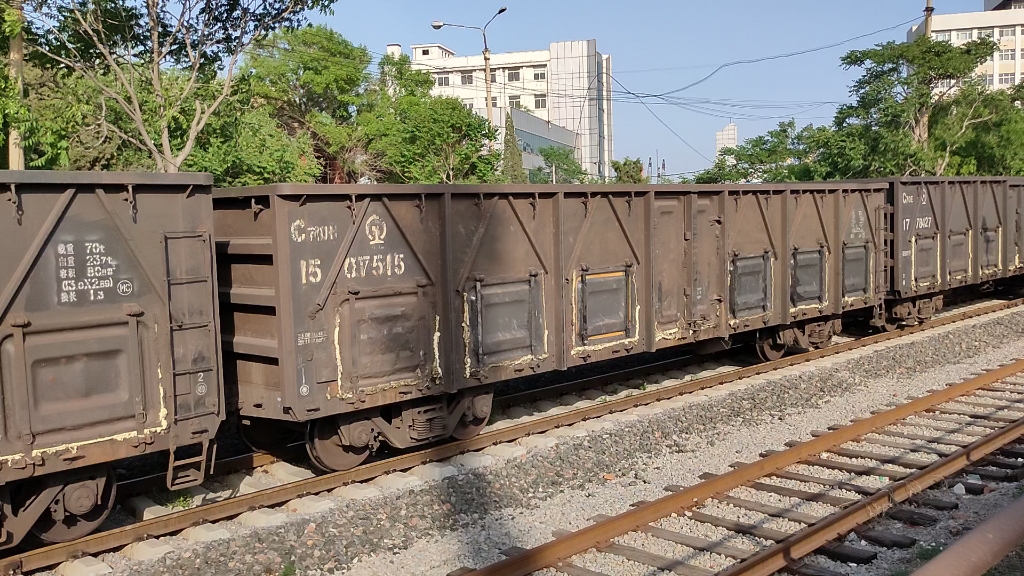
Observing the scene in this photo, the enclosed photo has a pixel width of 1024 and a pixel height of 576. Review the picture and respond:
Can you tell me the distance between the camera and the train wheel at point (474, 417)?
9914mm

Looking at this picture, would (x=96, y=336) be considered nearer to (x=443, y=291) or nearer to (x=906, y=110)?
(x=443, y=291)

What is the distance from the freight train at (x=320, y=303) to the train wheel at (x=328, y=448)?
0.08 feet

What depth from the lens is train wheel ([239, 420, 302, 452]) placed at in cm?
941

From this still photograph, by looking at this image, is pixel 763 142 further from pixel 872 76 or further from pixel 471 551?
pixel 471 551

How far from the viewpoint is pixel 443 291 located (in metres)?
9.28

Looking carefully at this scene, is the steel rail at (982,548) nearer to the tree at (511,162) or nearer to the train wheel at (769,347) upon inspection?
the train wheel at (769,347)

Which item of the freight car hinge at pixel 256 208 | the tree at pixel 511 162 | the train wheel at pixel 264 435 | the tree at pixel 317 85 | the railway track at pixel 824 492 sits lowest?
the railway track at pixel 824 492

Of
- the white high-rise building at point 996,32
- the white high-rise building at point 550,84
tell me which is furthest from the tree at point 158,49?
the white high-rise building at point 996,32

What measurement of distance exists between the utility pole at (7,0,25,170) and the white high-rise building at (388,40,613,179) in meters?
85.2

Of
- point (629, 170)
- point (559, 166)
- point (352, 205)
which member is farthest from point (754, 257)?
point (559, 166)

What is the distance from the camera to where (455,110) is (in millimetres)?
30422

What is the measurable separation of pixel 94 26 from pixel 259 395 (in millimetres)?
9585

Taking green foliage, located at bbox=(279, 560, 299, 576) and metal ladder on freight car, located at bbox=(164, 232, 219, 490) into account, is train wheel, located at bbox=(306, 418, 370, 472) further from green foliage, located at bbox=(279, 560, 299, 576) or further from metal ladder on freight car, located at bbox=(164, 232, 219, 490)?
green foliage, located at bbox=(279, 560, 299, 576)

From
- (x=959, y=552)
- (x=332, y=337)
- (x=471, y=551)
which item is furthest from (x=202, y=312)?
(x=959, y=552)
